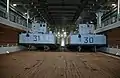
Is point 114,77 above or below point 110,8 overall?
below

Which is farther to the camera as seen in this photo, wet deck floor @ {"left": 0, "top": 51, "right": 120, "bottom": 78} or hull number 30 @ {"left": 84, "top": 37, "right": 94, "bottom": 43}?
hull number 30 @ {"left": 84, "top": 37, "right": 94, "bottom": 43}

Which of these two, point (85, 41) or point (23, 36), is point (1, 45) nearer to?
point (23, 36)

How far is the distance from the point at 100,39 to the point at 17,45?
22.1 ft

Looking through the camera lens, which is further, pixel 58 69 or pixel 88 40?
pixel 88 40

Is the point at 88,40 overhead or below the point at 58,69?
overhead

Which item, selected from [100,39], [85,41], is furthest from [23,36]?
[100,39]

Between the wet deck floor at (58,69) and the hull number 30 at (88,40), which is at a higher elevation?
the hull number 30 at (88,40)

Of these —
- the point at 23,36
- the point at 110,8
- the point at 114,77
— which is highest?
the point at 110,8

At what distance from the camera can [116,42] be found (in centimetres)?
1359

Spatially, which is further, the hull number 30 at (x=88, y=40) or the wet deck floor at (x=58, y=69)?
the hull number 30 at (x=88, y=40)

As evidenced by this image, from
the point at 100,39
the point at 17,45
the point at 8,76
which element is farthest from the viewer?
the point at 17,45

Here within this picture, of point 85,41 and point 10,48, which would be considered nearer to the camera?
point 10,48

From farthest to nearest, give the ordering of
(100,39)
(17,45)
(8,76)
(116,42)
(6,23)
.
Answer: (17,45)
(100,39)
(116,42)
(6,23)
(8,76)

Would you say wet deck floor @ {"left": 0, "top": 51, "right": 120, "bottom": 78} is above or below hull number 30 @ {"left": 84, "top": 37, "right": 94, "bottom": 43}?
below
